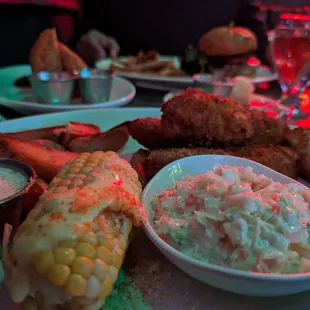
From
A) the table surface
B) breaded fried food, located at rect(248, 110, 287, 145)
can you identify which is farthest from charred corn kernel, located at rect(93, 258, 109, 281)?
breaded fried food, located at rect(248, 110, 287, 145)

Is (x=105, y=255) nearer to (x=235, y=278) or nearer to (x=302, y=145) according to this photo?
Answer: (x=235, y=278)

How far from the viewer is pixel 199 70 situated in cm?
383

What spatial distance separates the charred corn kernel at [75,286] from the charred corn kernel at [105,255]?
0.07 metres

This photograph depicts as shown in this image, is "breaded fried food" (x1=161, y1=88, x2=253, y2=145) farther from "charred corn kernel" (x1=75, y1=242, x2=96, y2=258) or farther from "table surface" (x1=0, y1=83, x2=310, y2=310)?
"charred corn kernel" (x1=75, y1=242, x2=96, y2=258)

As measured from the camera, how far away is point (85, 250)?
851 mm

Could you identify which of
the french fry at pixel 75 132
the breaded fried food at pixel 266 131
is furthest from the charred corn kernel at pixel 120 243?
the breaded fried food at pixel 266 131

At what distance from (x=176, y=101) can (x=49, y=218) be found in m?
0.92

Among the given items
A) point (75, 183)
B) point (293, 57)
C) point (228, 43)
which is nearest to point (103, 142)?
point (75, 183)

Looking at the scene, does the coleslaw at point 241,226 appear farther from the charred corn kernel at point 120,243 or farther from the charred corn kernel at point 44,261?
the charred corn kernel at point 44,261

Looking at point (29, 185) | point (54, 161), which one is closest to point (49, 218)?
point (29, 185)

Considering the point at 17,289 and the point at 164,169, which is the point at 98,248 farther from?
the point at 164,169

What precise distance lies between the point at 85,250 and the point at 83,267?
0.04 meters

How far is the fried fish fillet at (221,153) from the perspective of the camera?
5.14 ft

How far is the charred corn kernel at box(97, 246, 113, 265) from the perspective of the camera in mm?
871
